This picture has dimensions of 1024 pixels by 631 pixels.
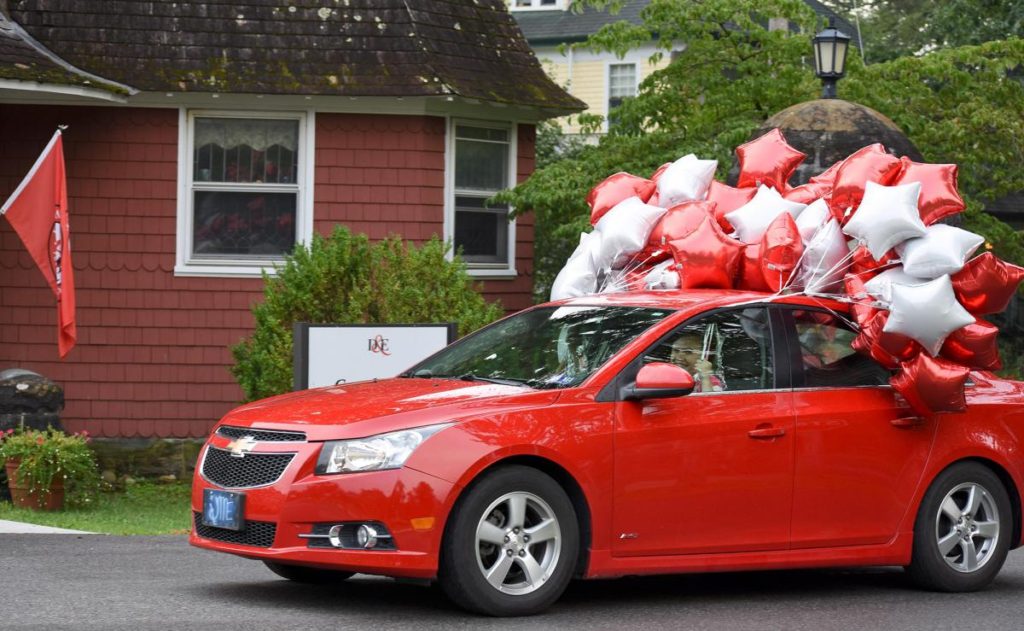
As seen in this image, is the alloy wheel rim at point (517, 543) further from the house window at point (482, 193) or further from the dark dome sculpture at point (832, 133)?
the house window at point (482, 193)

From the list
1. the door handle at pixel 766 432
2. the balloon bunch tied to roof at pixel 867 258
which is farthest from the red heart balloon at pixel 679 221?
the door handle at pixel 766 432

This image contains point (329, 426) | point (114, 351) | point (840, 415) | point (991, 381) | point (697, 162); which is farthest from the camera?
point (114, 351)

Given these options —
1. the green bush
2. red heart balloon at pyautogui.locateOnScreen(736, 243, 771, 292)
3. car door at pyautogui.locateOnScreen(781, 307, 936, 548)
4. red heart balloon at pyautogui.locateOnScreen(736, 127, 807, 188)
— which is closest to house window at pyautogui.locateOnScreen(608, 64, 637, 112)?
the green bush

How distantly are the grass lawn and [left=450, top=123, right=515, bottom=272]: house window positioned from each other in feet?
11.9

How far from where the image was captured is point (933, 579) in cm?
886

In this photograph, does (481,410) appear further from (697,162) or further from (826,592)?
(697,162)

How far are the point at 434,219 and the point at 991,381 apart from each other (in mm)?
7953

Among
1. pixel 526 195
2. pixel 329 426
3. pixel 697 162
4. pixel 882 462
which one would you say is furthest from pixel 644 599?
pixel 526 195

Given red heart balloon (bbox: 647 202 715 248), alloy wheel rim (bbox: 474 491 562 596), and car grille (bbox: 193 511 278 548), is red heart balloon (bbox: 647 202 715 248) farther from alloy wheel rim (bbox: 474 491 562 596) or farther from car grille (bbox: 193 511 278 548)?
car grille (bbox: 193 511 278 548)

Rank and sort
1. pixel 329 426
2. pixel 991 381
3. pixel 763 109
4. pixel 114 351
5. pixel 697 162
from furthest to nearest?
pixel 763 109 < pixel 114 351 < pixel 697 162 < pixel 991 381 < pixel 329 426

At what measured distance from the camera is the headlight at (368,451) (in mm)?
7383

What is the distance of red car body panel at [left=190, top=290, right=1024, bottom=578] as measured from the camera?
7.37 m

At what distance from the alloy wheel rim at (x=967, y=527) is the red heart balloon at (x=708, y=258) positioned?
163 cm

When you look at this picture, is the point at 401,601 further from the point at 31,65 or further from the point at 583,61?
the point at 583,61
